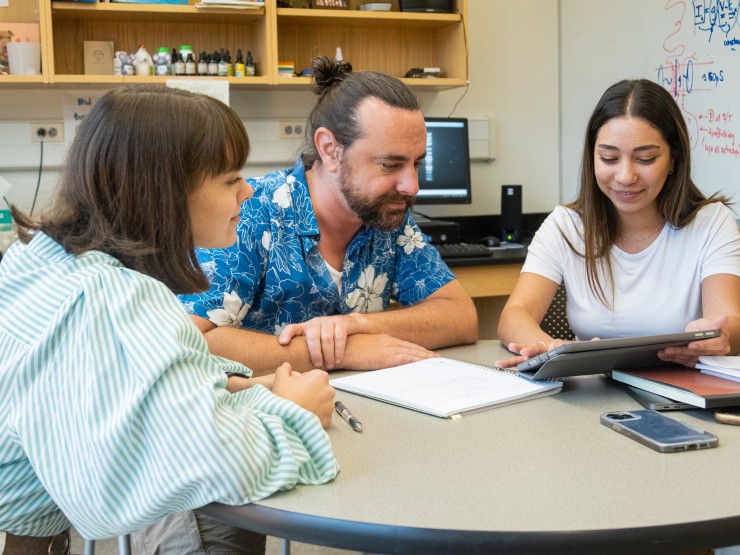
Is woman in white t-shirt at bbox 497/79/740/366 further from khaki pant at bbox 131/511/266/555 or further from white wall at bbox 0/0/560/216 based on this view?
white wall at bbox 0/0/560/216

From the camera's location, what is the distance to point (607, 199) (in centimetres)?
187

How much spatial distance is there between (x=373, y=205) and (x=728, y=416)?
31.7 inches

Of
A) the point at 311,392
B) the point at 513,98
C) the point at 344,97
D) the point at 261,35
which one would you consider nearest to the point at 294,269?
the point at 344,97

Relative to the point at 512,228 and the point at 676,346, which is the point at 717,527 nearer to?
the point at 676,346

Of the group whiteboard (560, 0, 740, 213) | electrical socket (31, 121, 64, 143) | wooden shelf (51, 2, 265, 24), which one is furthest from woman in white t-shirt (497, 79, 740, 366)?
electrical socket (31, 121, 64, 143)

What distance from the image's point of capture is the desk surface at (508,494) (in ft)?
2.51

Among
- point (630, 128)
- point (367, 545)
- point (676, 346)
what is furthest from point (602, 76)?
point (367, 545)

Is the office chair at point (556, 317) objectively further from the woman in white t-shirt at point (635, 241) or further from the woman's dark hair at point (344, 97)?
the woman's dark hair at point (344, 97)

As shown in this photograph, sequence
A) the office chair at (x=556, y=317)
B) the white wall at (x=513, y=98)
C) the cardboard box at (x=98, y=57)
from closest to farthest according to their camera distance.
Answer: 1. the office chair at (x=556, y=317)
2. the cardboard box at (x=98, y=57)
3. the white wall at (x=513, y=98)

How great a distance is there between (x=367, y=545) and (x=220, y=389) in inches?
9.8

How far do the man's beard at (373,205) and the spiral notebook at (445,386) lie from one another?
38cm

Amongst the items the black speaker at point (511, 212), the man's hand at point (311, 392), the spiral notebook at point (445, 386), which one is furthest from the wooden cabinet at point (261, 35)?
the man's hand at point (311, 392)

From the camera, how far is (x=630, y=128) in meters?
1.75

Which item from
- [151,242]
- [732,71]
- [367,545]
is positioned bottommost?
[367,545]
